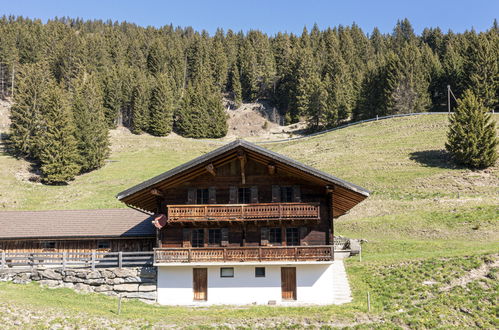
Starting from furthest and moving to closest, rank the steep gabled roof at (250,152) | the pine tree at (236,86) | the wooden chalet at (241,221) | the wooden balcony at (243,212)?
1. the pine tree at (236,86)
2. the wooden chalet at (241,221)
3. the wooden balcony at (243,212)
4. the steep gabled roof at (250,152)

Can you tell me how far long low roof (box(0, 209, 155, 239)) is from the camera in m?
32.3

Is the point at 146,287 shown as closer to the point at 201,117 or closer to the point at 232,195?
the point at 232,195

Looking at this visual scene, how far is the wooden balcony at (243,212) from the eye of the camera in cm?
2694

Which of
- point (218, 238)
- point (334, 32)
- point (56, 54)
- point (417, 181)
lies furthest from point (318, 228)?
point (334, 32)

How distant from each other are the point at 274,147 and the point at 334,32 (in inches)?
3689

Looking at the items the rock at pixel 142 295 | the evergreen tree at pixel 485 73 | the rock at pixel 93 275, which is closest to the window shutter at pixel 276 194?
the rock at pixel 142 295

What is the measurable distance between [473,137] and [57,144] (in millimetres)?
57879

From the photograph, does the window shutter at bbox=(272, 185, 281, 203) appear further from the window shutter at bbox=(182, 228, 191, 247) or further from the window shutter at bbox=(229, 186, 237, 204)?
the window shutter at bbox=(182, 228, 191, 247)

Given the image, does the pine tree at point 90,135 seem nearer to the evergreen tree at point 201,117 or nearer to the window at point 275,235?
the evergreen tree at point 201,117

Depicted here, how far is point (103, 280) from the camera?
90.2 feet

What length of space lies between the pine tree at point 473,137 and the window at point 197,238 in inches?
1744

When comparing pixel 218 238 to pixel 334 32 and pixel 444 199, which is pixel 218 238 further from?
pixel 334 32

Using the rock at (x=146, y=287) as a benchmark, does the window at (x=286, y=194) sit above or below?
above

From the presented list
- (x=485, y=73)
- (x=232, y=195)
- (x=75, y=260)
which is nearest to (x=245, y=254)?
(x=232, y=195)
